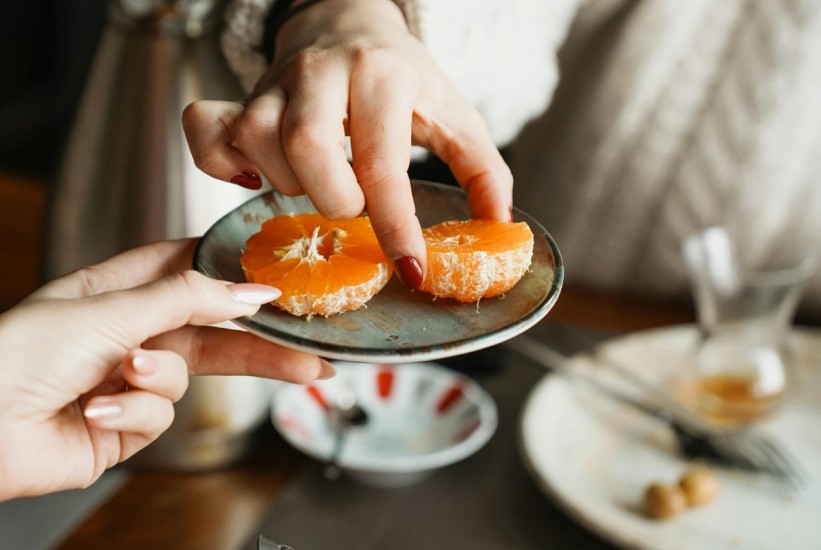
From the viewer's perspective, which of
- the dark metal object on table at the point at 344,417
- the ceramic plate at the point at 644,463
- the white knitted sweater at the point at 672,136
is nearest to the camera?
the ceramic plate at the point at 644,463

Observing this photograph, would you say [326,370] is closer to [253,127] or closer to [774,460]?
[253,127]

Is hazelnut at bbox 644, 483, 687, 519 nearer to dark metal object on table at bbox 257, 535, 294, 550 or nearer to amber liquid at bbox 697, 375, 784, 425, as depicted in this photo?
amber liquid at bbox 697, 375, 784, 425

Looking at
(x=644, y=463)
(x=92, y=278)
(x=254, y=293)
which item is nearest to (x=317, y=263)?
(x=254, y=293)

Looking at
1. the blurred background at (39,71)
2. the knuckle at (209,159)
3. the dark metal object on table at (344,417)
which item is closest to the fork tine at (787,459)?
the dark metal object on table at (344,417)

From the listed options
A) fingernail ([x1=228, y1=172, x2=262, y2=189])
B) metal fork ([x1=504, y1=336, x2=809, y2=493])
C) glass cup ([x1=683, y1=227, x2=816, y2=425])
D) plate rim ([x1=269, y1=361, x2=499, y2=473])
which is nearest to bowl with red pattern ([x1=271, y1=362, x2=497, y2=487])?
plate rim ([x1=269, y1=361, x2=499, y2=473])

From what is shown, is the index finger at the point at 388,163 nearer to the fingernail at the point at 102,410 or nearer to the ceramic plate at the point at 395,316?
the ceramic plate at the point at 395,316

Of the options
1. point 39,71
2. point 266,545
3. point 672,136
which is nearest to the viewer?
point 266,545
